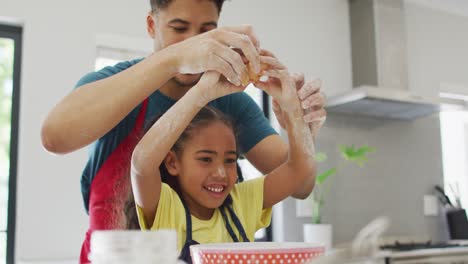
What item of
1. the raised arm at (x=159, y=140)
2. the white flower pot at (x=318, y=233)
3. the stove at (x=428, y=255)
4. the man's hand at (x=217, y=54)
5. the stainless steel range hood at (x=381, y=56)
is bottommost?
the stove at (x=428, y=255)

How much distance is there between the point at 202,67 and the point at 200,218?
27 centimetres

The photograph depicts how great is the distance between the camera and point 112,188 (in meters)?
0.93

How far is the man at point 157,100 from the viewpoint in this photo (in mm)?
786

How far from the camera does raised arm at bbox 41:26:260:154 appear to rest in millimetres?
775

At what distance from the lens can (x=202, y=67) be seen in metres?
0.78

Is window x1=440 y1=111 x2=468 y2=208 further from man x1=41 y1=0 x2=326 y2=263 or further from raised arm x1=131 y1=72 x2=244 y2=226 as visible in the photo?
raised arm x1=131 y1=72 x2=244 y2=226

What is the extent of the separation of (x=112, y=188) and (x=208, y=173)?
0.19m

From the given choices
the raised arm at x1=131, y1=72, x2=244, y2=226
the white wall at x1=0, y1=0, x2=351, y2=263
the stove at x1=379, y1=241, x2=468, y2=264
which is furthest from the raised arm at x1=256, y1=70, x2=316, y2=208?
the stove at x1=379, y1=241, x2=468, y2=264

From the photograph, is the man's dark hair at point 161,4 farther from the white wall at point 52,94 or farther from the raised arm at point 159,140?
the white wall at point 52,94

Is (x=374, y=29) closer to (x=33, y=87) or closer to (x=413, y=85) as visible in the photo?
(x=413, y=85)

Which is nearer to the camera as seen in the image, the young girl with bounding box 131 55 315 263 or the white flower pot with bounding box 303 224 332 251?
the young girl with bounding box 131 55 315 263

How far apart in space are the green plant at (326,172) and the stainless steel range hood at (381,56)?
26cm

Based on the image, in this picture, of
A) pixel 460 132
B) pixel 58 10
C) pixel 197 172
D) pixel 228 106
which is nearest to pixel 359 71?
pixel 460 132

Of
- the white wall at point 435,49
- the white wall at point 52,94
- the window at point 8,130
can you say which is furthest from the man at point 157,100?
the white wall at point 435,49
